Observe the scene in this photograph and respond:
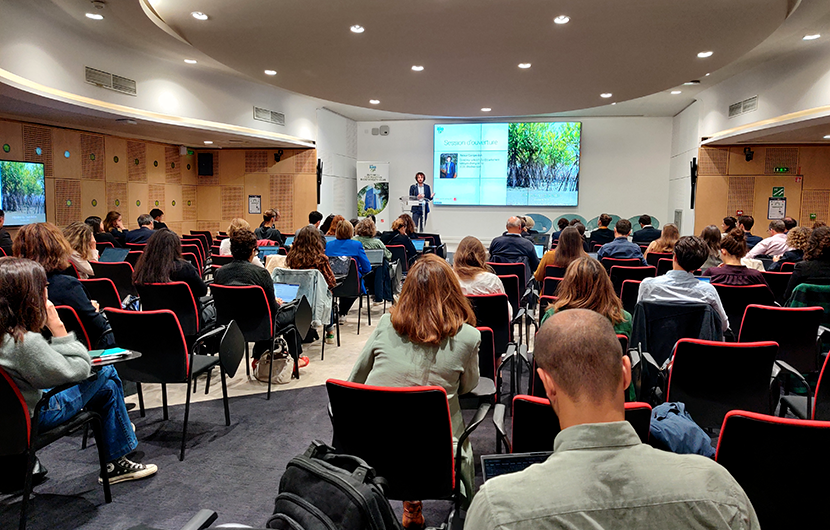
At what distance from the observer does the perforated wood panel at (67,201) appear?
10016 millimetres

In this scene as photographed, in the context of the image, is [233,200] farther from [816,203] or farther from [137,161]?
[816,203]

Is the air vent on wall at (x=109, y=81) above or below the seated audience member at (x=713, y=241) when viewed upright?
above

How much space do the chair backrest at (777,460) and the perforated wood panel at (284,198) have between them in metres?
13.2

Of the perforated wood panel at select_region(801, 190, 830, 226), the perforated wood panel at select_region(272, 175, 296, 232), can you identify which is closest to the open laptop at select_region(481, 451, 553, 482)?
the perforated wood panel at select_region(272, 175, 296, 232)

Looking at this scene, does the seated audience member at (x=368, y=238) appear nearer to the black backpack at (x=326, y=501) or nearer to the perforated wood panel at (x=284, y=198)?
the black backpack at (x=326, y=501)

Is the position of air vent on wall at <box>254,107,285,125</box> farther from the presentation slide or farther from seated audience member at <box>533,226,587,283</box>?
seated audience member at <box>533,226,587,283</box>

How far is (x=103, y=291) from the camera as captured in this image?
4.68 metres

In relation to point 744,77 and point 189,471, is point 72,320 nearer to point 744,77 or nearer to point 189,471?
point 189,471

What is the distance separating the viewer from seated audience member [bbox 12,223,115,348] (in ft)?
11.1

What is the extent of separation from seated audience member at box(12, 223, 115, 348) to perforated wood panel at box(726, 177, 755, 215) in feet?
41.7

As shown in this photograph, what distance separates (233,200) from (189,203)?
110 centimetres

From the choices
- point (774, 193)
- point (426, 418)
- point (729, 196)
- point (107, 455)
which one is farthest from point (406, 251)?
point (774, 193)

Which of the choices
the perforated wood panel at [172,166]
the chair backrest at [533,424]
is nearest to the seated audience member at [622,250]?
the chair backrest at [533,424]

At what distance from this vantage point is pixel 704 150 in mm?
12266
